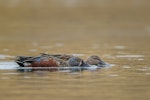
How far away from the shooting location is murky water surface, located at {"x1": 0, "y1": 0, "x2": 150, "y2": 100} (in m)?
14.9

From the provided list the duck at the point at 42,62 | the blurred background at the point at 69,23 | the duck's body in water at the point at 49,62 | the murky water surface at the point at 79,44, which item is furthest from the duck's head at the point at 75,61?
the blurred background at the point at 69,23

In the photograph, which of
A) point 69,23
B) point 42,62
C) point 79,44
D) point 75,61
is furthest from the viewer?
point 69,23

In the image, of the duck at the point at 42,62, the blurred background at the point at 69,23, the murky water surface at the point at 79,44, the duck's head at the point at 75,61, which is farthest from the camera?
the blurred background at the point at 69,23

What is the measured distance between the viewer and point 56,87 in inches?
600

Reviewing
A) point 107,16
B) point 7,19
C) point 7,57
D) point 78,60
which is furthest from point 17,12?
point 78,60

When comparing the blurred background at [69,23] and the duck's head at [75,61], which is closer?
the duck's head at [75,61]

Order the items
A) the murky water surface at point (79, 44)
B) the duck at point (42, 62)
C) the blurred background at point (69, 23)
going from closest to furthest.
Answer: the murky water surface at point (79, 44)
the duck at point (42, 62)
the blurred background at point (69, 23)

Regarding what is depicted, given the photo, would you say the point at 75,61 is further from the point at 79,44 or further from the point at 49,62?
the point at 79,44

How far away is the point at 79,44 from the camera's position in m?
27.2

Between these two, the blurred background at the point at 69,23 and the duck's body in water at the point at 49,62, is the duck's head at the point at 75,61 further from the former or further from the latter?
the blurred background at the point at 69,23

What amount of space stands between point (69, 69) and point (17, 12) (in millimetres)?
27539

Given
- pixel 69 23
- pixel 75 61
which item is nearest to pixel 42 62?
pixel 75 61

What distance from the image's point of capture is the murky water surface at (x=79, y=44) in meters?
14.9

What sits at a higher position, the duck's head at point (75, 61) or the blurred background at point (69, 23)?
the blurred background at point (69, 23)
